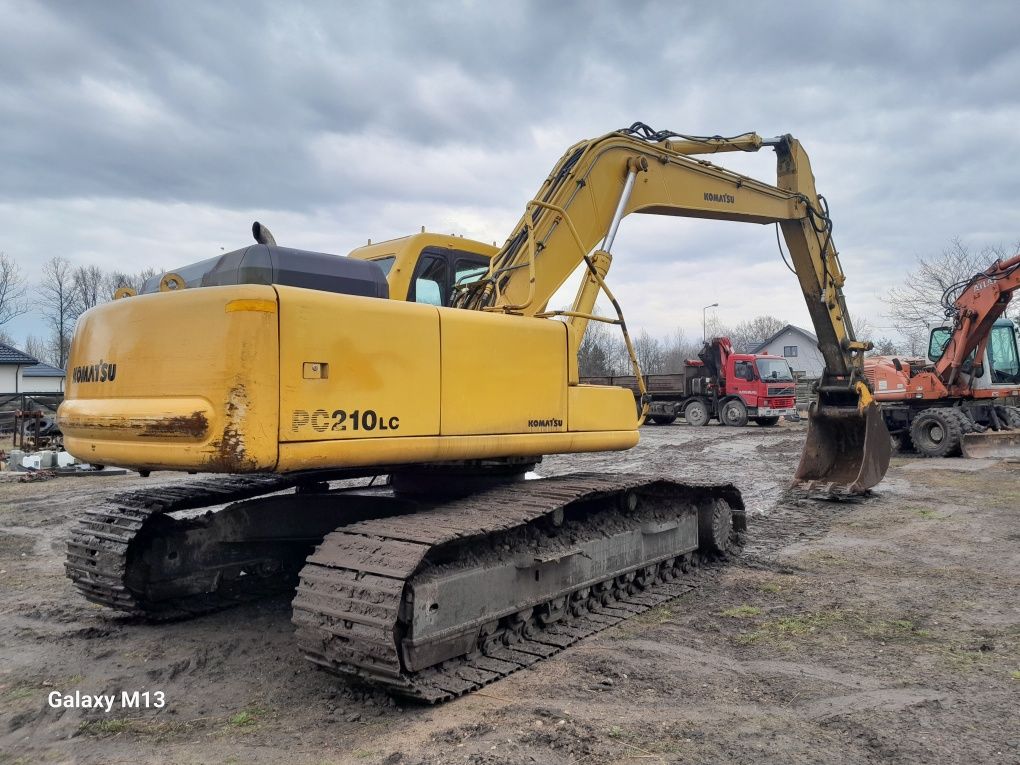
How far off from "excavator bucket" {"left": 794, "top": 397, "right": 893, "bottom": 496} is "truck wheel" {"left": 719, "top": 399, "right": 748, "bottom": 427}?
1610 cm

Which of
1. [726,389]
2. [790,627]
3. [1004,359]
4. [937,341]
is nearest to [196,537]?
[790,627]

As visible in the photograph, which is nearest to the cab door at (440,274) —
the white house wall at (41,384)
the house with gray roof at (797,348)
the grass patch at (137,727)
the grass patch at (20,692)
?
the grass patch at (137,727)

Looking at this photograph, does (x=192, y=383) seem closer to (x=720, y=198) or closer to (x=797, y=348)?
(x=720, y=198)

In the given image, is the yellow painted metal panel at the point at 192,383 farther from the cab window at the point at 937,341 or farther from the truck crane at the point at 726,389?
the truck crane at the point at 726,389

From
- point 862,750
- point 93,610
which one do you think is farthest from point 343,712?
point 93,610

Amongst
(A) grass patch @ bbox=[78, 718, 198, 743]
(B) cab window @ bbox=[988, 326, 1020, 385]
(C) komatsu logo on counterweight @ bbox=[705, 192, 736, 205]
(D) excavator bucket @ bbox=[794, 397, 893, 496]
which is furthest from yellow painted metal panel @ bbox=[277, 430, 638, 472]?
(B) cab window @ bbox=[988, 326, 1020, 385]

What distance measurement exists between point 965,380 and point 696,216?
1104 centimetres

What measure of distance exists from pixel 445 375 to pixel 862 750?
8.47ft

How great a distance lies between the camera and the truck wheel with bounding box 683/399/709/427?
27.3 metres

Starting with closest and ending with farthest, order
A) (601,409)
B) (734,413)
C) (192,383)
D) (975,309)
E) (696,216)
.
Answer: (192,383), (601,409), (696,216), (975,309), (734,413)

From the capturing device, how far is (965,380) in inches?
621

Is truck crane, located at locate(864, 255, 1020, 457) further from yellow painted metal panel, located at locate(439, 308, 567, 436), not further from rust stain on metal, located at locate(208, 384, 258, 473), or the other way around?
rust stain on metal, located at locate(208, 384, 258, 473)

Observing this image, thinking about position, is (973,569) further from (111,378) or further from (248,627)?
(111,378)

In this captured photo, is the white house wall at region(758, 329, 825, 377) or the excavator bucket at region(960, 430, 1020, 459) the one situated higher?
the white house wall at region(758, 329, 825, 377)
